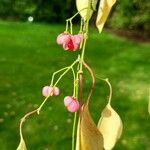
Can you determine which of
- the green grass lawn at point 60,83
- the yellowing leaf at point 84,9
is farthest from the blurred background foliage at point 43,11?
the yellowing leaf at point 84,9

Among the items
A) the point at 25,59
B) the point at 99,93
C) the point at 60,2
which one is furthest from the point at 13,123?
the point at 60,2

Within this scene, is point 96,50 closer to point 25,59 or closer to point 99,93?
point 25,59

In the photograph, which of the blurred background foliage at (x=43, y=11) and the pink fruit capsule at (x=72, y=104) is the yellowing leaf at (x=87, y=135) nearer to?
the pink fruit capsule at (x=72, y=104)

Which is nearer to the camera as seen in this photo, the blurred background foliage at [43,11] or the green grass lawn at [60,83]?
the green grass lawn at [60,83]

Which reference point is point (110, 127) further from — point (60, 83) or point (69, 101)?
point (60, 83)

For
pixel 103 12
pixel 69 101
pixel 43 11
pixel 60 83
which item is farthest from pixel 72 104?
pixel 43 11

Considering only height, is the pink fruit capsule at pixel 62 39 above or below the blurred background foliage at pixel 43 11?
above
